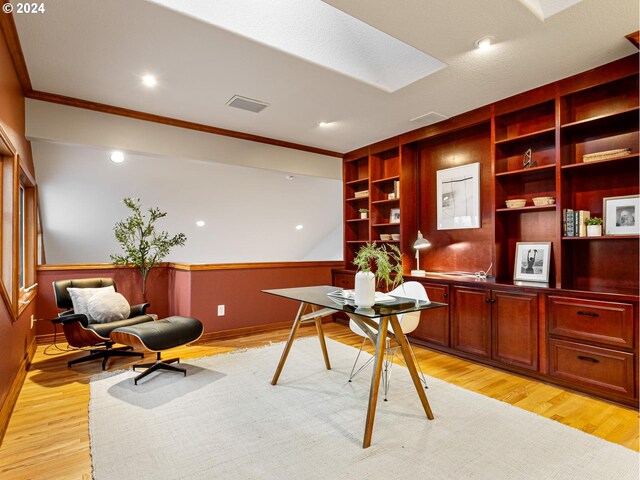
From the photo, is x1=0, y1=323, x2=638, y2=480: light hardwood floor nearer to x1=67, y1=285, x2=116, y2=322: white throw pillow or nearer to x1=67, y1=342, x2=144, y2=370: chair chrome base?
x1=67, y1=342, x2=144, y2=370: chair chrome base

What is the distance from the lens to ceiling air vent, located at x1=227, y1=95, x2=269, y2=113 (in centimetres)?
335

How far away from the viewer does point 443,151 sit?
4.25m

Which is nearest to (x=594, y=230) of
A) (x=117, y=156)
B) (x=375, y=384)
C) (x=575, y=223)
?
(x=575, y=223)

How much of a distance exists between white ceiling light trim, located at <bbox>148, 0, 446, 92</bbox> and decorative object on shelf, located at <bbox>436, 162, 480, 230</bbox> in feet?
4.54

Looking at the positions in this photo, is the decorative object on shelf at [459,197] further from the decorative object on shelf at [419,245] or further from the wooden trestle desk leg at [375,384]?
the wooden trestle desk leg at [375,384]

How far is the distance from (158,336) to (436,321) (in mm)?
2654

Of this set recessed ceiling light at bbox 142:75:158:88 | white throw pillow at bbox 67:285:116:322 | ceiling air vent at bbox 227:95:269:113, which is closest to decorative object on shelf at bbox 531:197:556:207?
ceiling air vent at bbox 227:95:269:113

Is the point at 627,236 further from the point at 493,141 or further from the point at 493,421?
the point at 493,421

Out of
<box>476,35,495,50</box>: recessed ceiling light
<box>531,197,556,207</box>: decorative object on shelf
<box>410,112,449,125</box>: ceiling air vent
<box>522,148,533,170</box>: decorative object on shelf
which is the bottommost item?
<box>531,197,556,207</box>: decorative object on shelf

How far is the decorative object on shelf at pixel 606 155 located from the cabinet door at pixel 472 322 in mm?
1335

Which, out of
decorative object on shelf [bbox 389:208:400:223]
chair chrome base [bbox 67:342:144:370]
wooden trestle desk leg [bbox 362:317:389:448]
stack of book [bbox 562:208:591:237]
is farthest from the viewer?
decorative object on shelf [bbox 389:208:400:223]

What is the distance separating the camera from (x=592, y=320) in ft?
8.59

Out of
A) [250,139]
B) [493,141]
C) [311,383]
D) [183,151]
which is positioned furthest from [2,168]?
[493,141]

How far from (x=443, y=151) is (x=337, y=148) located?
151 cm
